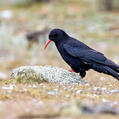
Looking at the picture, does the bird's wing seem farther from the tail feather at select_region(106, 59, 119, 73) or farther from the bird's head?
the bird's head

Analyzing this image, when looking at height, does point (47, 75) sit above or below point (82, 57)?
below

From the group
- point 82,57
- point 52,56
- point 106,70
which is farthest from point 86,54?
point 52,56

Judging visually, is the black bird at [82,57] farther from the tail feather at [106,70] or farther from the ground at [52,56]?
Answer: the ground at [52,56]

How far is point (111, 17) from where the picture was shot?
2648 centimetres

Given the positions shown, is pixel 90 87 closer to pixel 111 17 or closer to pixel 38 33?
pixel 38 33

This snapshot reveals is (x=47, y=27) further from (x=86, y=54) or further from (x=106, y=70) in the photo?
(x=106, y=70)

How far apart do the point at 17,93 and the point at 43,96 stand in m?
0.51

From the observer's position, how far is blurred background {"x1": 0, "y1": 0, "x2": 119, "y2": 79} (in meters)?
15.4

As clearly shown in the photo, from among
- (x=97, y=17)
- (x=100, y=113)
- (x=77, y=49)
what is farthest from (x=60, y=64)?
(x=97, y=17)

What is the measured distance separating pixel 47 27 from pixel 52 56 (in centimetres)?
431

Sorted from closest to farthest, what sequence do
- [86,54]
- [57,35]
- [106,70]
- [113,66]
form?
[113,66] → [106,70] → [86,54] → [57,35]

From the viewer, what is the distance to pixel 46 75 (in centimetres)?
754

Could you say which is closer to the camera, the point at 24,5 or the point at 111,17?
the point at 111,17

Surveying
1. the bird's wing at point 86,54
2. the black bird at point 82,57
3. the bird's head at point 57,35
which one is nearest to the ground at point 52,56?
the black bird at point 82,57
